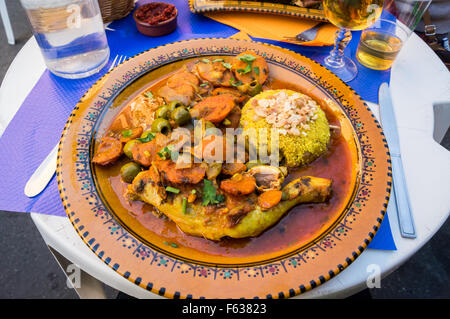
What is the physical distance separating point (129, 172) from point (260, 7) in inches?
72.8

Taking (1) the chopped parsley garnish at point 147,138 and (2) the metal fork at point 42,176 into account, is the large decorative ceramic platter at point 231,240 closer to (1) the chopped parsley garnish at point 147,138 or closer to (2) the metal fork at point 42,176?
(2) the metal fork at point 42,176

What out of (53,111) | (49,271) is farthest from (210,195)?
(49,271)

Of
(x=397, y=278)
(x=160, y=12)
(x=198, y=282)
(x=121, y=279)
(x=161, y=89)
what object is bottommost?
(x=397, y=278)

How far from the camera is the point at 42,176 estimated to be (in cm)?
172

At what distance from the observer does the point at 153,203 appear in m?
1.56

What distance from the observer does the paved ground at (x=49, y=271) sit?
2.68 meters

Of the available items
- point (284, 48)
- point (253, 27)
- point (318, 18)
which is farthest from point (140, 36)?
point (318, 18)

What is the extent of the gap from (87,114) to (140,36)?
1.07m

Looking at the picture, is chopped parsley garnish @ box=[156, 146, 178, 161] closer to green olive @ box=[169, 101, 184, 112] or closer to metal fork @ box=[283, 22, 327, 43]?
green olive @ box=[169, 101, 184, 112]

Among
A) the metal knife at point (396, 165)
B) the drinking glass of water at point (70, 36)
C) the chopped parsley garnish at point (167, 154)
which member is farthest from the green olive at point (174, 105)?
the metal knife at point (396, 165)

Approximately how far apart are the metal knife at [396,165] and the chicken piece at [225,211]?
0.38 m

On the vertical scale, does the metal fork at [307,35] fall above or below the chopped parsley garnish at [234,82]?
above

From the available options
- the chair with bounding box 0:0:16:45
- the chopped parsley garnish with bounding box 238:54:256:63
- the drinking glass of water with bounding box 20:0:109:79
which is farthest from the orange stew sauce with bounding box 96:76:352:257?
the chair with bounding box 0:0:16:45

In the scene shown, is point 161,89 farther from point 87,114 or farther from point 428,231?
point 428,231
